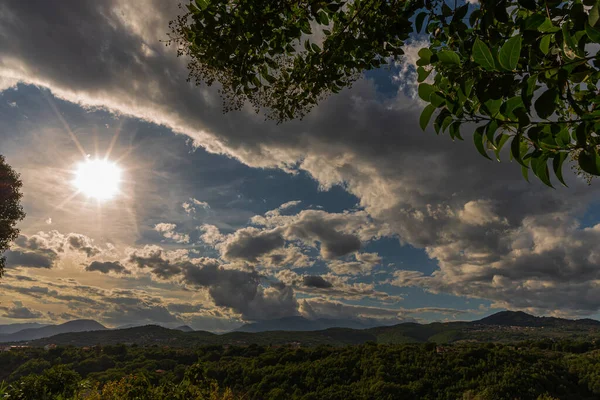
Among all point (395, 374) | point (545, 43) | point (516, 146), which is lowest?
point (395, 374)

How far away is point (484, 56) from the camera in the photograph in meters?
1.93

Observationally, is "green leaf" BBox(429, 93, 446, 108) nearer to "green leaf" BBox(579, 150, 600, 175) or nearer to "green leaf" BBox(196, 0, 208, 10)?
"green leaf" BBox(579, 150, 600, 175)

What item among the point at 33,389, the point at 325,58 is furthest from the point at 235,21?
the point at 33,389

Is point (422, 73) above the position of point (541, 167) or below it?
above

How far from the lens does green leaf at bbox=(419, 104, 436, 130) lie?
2.44 metres

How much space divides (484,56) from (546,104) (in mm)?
468

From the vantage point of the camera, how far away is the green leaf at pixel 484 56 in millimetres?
1892

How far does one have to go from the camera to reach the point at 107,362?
9419 centimetres

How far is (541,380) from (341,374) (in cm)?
3440

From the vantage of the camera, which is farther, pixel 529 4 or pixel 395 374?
pixel 395 374

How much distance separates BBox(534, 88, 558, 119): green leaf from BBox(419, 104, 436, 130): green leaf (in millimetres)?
653

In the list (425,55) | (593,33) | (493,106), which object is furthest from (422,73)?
(593,33)

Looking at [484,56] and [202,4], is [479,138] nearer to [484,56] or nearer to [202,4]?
[484,56]

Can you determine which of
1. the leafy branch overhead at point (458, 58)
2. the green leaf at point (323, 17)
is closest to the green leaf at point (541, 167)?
the leafy branch overhead at point (458, 58)
